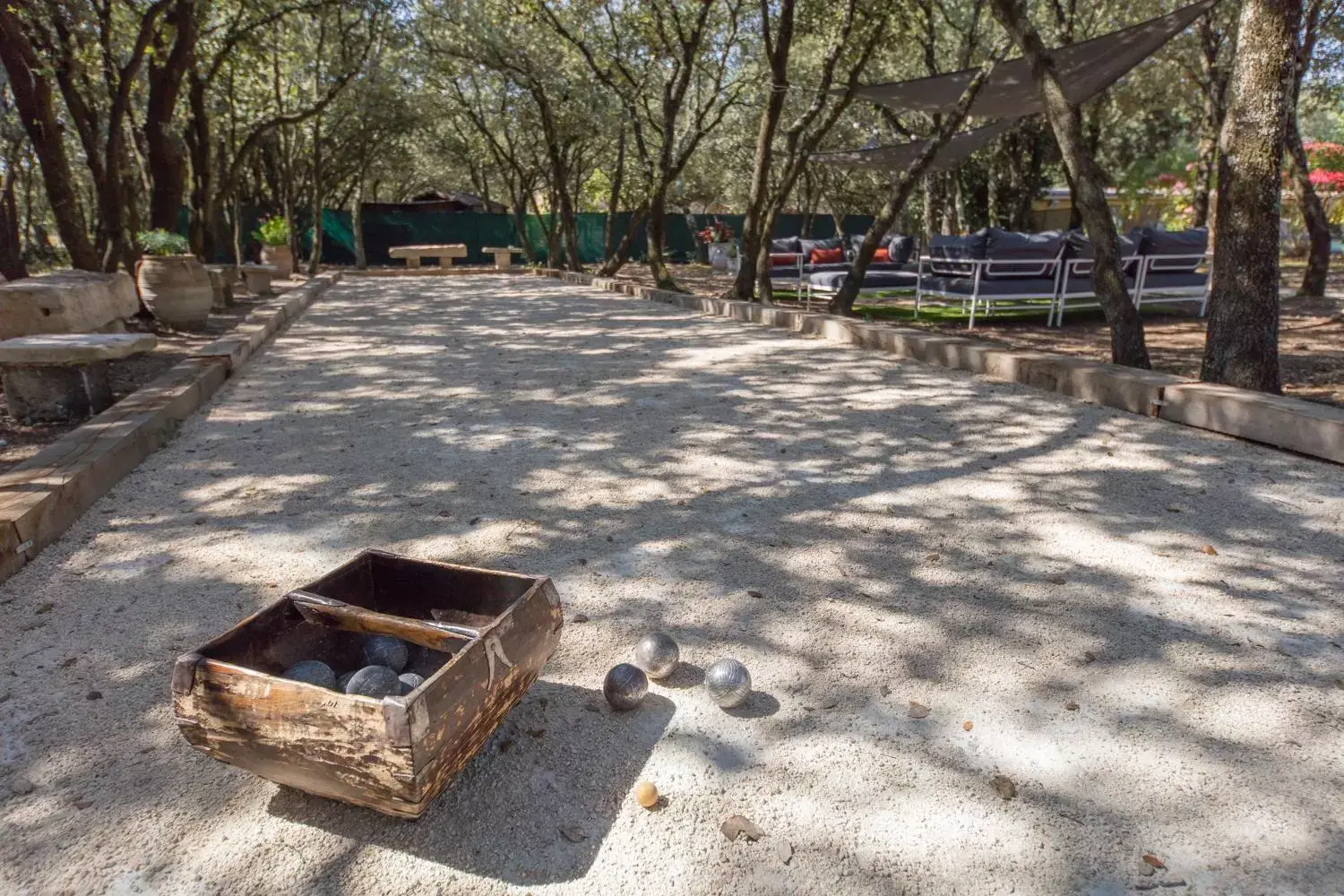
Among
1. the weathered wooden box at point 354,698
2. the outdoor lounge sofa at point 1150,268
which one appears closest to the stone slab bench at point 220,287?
the weathered wooden box at point 354,698

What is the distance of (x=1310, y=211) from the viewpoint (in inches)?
429

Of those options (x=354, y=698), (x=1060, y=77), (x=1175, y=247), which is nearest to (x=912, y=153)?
(x=1175, y=247)

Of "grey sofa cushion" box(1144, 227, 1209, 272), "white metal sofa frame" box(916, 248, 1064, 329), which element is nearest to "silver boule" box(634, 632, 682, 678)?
"white metal sofa frame" box(916, 248, 1064, 329)

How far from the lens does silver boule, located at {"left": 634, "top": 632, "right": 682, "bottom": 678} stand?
7.59ft

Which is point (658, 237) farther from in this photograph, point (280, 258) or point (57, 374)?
point (57, 374)

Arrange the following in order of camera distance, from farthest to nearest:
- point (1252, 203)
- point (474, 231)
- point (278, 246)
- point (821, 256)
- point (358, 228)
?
point (474, 231) < point (358, 228) < point (278, 246) < point (821, 256) < point (1252, 203)

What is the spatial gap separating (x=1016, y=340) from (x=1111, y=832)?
8103 mm

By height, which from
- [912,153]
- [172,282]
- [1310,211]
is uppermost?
[912,153]

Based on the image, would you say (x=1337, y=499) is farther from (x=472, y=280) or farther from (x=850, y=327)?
(x=472, y=280)

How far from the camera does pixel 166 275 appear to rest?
898 centimetres

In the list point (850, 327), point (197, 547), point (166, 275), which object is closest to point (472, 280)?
point (166, 275)

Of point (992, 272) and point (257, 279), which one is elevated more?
point (992, 272)

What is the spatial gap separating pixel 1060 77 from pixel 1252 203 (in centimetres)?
338

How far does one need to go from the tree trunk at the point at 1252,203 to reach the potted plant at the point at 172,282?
9.61 metres
